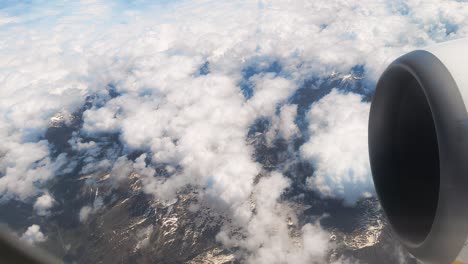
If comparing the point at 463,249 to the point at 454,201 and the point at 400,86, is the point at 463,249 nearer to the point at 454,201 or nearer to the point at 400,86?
the point at 454,201

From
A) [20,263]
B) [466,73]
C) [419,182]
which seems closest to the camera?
[20,263]

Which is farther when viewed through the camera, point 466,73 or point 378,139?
point 378,139

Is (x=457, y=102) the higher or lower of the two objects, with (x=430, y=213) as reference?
higher

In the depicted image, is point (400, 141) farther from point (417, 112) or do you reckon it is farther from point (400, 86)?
point (400, 86)

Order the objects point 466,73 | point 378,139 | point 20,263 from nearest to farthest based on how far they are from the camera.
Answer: point 20,263, point 466,73, point 378,139

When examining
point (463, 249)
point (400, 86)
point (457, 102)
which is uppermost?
point (457, 102)

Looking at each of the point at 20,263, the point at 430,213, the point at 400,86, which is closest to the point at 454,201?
the point at 430,213

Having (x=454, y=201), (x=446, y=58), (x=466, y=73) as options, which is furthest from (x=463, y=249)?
(x=446, y=58)
